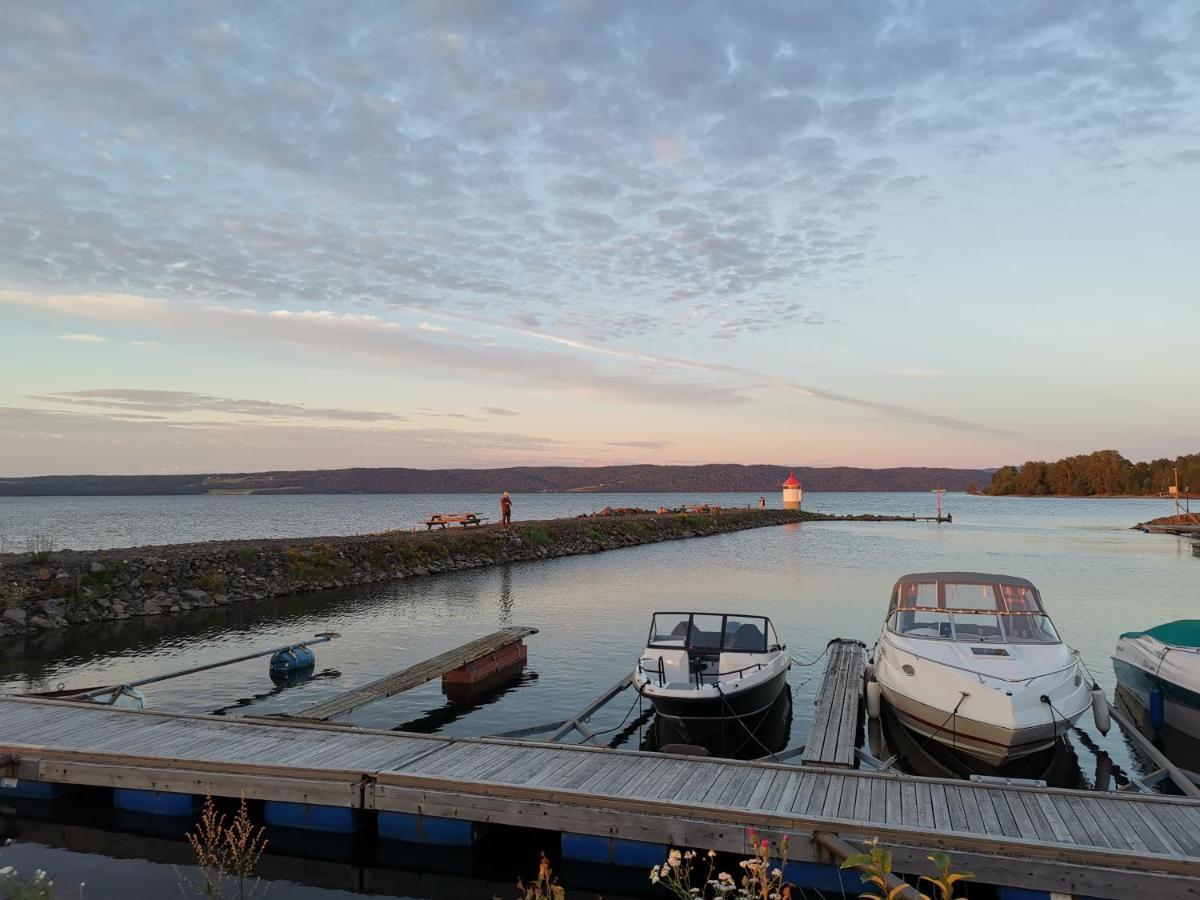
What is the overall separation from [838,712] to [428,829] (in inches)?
308

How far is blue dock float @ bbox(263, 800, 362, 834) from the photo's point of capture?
10719 mm

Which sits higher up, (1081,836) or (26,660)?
(1081,836)

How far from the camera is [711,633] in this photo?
650 inches

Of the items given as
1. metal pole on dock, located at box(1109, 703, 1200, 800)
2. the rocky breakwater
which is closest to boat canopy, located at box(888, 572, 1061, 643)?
metal pole on dock, located at box(1109, 703, 1200, 800)

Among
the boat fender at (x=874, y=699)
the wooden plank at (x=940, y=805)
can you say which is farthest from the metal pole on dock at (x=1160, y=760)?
the boat fender at (x=874, y=699)

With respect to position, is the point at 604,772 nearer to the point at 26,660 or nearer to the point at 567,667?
the point at 567,667

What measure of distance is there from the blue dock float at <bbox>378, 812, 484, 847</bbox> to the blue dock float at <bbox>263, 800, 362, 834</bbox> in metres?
0.41

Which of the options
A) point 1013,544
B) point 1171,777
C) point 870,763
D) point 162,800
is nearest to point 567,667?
point 870,763

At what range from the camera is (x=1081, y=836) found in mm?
8531

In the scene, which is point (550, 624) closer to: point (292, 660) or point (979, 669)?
point (292, 660)

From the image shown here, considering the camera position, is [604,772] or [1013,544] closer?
[604,772]

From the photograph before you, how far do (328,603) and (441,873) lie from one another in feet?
79.4

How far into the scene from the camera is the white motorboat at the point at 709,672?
14039 millimetres

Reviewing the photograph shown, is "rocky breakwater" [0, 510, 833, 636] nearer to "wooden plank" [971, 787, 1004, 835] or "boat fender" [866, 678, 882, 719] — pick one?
"boat fender" [866, 678, 882, 719]
